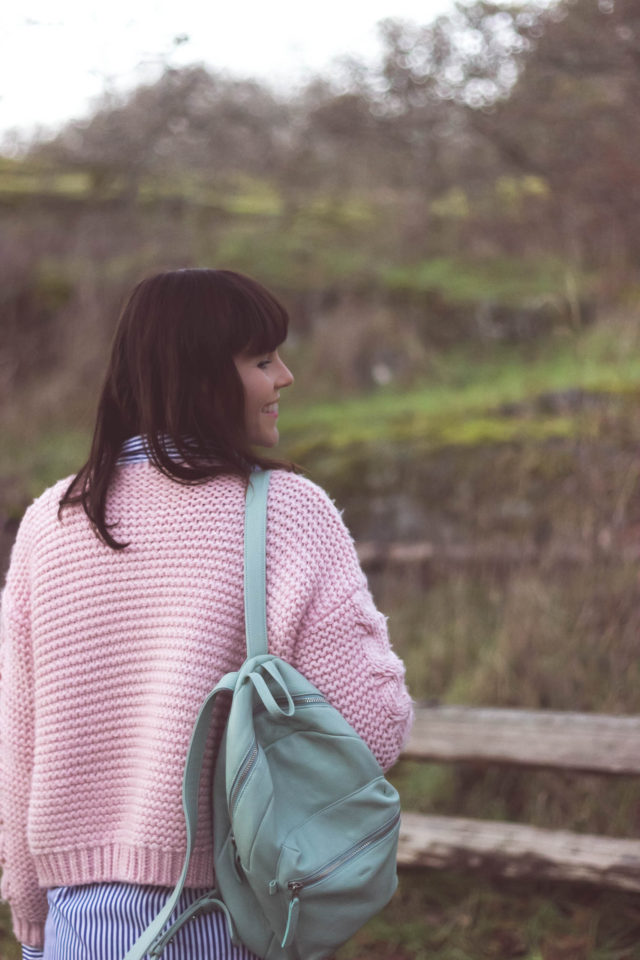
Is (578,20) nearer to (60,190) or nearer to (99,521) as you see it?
(99,521)

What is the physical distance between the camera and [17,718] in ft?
6.30

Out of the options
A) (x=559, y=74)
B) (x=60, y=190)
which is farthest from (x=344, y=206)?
(x=559, y=74)

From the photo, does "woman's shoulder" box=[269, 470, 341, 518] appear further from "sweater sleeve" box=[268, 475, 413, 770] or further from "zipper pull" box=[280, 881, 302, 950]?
"zipper pull" box=[280, 881, 302, 950]

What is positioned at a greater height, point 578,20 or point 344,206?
point 578,20

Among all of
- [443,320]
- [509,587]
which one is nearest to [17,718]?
[509,587]

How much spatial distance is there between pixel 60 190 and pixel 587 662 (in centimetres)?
1222

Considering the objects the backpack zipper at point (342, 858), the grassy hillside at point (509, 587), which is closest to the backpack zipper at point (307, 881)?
the backpack zipper at point (342, 858)

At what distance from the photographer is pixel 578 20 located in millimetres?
6355

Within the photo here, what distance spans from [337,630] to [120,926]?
2.09 feet

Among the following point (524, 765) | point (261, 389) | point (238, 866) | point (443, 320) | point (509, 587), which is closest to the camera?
point (238, 866)

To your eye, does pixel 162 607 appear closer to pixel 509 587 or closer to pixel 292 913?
pixel 292 913

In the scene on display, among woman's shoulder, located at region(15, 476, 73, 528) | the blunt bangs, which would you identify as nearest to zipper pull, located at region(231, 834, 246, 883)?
woman's shoulder, located at region(15, 476, 73, 528)

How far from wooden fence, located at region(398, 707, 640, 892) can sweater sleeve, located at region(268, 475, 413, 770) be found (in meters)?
1.79

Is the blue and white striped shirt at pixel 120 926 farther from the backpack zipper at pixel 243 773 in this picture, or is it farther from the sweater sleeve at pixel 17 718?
the backpack zipper at pixel 243 773
